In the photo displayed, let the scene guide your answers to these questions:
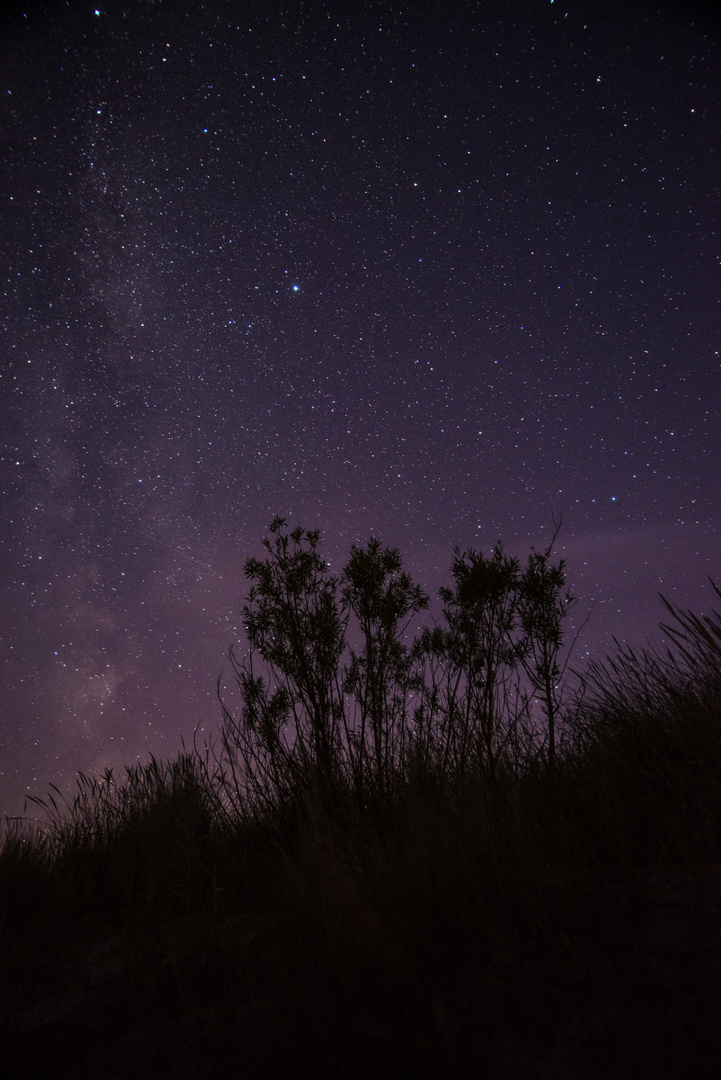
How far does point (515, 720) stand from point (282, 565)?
129 inches

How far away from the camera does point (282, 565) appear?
22.8 ft

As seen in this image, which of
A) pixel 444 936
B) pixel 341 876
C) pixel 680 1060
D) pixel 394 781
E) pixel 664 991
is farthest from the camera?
pixel 394 781

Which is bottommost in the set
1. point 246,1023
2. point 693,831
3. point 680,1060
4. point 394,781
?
point 680,1060

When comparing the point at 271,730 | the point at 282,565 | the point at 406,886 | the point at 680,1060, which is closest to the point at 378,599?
the point at 282,565

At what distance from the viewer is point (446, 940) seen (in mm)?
3016

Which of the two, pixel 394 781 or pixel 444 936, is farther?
pixel 394 781

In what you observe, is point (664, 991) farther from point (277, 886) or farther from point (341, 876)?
point (277, 886)

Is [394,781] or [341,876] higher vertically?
[394,781]

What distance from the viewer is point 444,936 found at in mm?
3049

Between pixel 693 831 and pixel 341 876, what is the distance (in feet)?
7.16

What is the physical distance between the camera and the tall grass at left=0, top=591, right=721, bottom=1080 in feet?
8.31

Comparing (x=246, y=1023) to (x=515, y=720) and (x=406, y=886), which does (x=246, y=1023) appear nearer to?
(x=406, y=886)

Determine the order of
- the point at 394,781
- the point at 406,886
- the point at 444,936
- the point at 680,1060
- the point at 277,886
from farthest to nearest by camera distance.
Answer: the point at 394,781
the point at 277,886
the point at 406,886
the point at 444,936
the point at 680,1060

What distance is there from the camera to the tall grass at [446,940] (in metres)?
2.53
